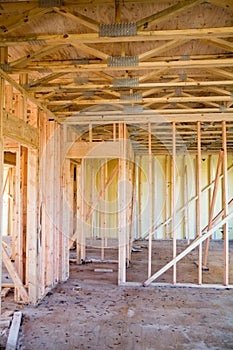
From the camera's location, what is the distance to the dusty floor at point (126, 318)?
3682 millimetres

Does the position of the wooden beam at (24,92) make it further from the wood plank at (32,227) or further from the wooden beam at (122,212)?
the wooden beam at (122,212)

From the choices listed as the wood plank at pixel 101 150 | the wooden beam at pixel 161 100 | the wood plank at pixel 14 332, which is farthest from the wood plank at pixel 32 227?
the wood plank at pixel 101 150

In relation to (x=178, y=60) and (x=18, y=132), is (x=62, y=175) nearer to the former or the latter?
(x=18, y=132)

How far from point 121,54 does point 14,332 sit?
3275 millimetres

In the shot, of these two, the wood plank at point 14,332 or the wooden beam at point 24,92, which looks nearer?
the wood plank at point 14,332

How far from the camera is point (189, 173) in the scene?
11391 mm

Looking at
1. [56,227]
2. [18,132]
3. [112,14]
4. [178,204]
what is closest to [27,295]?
[56,227]

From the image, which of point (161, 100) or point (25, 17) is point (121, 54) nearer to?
point (25, 17)

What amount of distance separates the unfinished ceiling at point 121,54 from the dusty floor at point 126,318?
9.69 feet

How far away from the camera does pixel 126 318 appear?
438 cm

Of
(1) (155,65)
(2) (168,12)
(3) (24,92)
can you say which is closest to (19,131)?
(3) (24,92)

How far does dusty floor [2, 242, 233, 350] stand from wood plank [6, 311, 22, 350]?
0.09 m

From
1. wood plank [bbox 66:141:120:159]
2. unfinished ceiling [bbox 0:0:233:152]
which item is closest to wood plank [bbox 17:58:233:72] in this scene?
unfinished ceiling [bbox 0:0:233:152]

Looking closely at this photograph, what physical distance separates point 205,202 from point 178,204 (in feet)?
3.01
